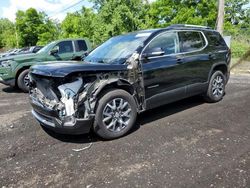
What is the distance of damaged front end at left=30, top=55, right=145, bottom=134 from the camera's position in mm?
3707

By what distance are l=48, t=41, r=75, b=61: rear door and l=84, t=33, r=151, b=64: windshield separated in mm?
4403

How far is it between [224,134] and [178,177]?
1.63 meters

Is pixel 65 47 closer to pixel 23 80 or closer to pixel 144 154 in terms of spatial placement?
pixel 23 80

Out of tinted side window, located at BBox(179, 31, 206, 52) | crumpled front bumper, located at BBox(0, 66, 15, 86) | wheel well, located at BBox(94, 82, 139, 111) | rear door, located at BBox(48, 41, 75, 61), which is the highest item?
tinted side window, located at BBox(179, 31, 206, 52)

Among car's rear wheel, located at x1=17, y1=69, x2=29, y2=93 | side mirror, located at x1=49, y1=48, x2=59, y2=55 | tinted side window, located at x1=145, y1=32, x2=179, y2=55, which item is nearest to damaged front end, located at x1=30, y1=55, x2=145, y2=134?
tinted side window, located at x1=145, y1=32, x2=179, y2=55

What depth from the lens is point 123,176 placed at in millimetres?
3123

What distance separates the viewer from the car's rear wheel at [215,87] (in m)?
5.89

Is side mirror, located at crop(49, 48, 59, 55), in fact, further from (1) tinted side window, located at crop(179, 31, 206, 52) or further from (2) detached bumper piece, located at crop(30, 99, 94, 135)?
(2) detached bumper piece, located at crop(30, 99, 94, 135)

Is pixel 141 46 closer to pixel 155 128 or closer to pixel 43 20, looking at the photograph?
pixel 155 128

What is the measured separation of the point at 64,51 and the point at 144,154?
6.99 meters

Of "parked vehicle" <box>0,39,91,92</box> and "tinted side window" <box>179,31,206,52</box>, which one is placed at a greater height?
"tinted side window" <box>179,31,206,52</box>

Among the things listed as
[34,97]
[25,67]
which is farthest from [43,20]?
[34,97]

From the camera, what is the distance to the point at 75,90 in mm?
3691

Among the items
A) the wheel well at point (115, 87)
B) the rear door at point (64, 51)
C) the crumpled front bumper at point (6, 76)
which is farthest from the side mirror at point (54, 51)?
the wheel well at point (115, 87)
